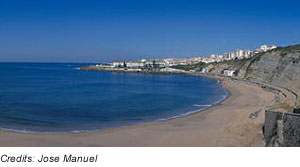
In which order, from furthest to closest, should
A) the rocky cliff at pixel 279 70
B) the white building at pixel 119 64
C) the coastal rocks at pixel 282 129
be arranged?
the white building at pixel 119 64
the rocky cliff at pixel 279 70
the coastal rocks at pixel 282 129

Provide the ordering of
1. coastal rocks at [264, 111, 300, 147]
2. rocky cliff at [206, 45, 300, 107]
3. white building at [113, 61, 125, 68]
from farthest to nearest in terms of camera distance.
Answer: white building at [113, 61, 125, 68]
rocky cliff at [206, 45, 300, 107]
coastal rocks at [264, 111, 300, 147]

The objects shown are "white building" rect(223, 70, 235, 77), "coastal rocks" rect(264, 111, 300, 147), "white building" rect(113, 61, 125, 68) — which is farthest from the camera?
"white building" rect(113, 61, 125, 68)

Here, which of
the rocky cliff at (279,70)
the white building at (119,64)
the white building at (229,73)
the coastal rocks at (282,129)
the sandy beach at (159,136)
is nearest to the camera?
the coastal rocks at (282,129)

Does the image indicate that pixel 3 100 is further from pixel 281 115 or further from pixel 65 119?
Answer: pixel 281 115

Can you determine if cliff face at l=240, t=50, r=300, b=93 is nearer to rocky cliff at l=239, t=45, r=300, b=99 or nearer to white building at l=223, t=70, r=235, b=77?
rocky cliff at l=239, t=45, r=300, b=99

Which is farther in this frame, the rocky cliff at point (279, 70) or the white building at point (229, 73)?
the white building at point (229, 73)

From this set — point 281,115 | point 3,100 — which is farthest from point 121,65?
point 281,115

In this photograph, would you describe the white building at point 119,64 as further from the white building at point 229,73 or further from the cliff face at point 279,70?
the cliff face at point 279,70

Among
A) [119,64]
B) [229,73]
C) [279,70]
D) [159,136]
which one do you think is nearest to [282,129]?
[159,136]

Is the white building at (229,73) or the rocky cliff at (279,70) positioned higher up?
the rocky cliff at (279,70)

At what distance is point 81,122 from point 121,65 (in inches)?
3743

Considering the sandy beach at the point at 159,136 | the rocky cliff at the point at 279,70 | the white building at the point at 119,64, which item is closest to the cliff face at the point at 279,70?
the rocky cliff at the point at 279,70

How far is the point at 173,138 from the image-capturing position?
12.6 metres

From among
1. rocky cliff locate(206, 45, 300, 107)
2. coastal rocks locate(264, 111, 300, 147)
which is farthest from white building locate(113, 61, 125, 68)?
coastal rocks locate(264, 111, 300, 147)
